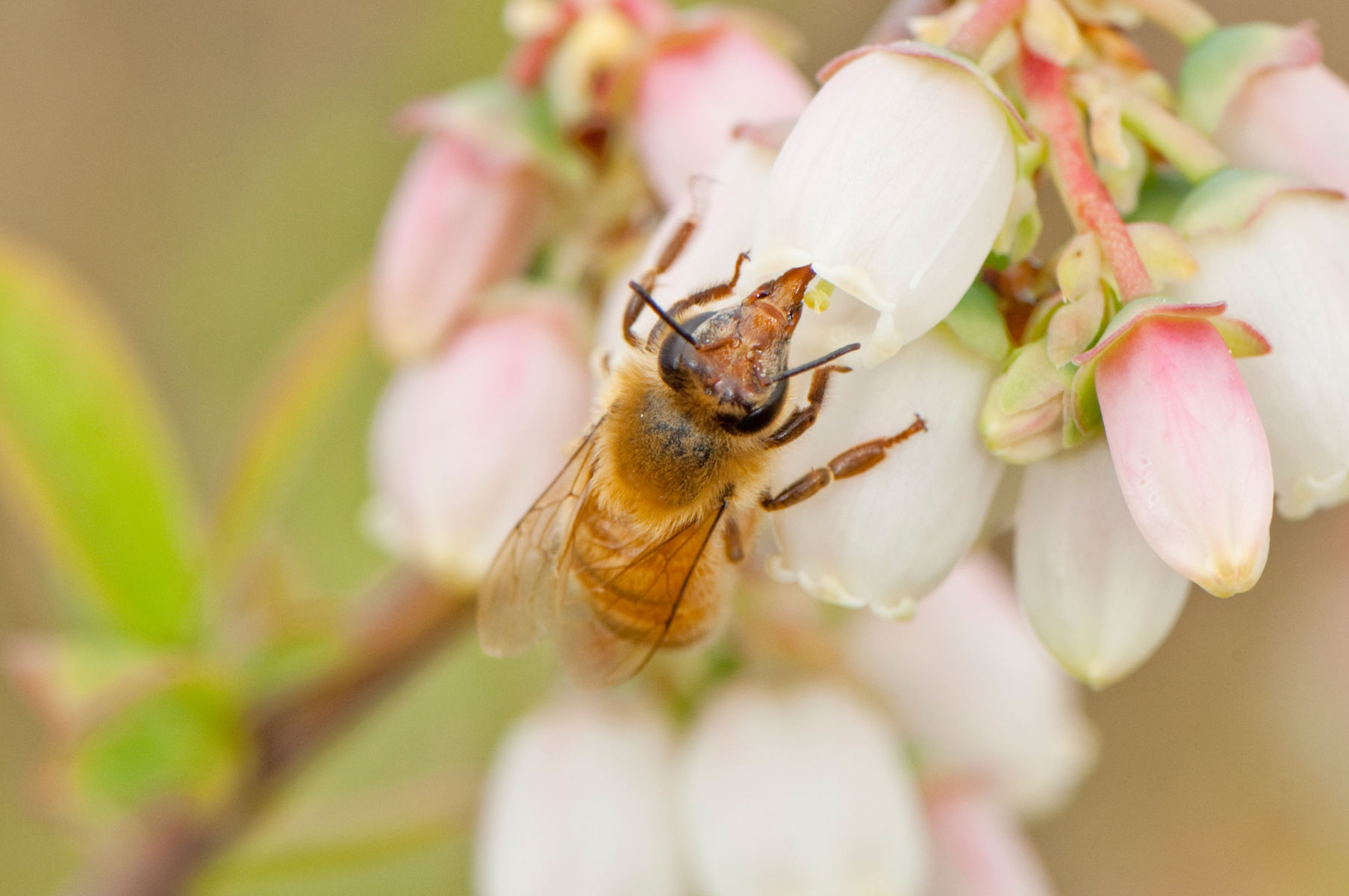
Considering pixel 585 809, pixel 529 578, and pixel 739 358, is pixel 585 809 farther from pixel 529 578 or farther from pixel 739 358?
pixel 739 358

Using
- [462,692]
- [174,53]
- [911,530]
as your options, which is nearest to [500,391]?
[911,530]

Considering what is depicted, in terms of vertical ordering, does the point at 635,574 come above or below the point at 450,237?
below

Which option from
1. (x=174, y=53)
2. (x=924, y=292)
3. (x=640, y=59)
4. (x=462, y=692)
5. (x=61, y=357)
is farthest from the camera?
(x=174, y=53)

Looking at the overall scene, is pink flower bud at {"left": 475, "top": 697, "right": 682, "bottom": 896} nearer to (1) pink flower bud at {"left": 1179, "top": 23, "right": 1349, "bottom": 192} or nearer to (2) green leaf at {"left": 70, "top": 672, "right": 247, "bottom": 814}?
(2) green leaf at {"left": 70, "top": 672, "right": 247, "bottom": 814}

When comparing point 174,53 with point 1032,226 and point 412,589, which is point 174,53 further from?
point 1032,226

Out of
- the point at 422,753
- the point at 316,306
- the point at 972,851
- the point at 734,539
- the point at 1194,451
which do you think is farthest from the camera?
the point at 316,306

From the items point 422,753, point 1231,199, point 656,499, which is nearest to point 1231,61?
point 1231,199

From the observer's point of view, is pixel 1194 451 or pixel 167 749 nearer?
pixel 1194 451
